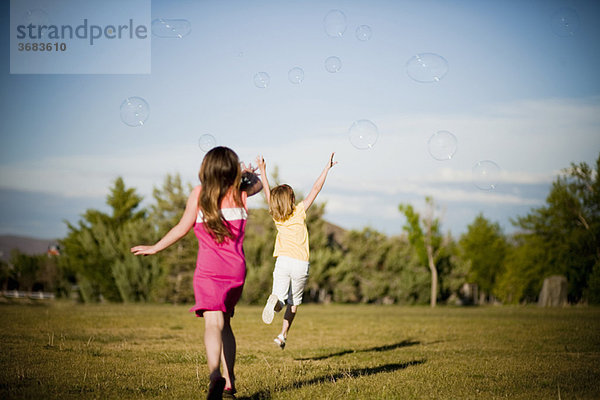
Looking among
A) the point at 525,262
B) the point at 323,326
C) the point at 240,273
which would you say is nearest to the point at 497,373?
the point at 240,273

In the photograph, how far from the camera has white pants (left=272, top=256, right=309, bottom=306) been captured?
666 cm

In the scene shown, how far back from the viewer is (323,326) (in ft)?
42.4

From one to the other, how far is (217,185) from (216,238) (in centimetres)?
43

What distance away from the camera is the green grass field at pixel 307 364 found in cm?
493

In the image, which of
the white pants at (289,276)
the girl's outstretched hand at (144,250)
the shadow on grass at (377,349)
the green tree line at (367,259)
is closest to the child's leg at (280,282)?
the white pants at (289,276)

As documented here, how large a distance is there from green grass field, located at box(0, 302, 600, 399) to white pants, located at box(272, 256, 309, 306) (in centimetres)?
89

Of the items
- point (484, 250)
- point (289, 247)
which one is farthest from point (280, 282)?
point (484, 250)

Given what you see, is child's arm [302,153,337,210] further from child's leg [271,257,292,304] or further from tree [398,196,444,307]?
tree [398,196,444,307]

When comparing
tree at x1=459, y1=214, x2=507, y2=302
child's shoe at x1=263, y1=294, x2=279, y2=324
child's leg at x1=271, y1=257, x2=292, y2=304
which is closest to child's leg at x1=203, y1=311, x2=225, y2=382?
child's shoe at x1=263, y1=294, x2=279, y2=324

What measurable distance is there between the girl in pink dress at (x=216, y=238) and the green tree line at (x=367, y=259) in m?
25.3

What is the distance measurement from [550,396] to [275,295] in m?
3.12

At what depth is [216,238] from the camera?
165 inches

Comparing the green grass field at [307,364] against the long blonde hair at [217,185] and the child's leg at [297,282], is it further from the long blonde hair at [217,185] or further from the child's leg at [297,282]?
the long blonde hair at [217,185]

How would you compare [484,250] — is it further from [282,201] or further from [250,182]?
[250,182]
